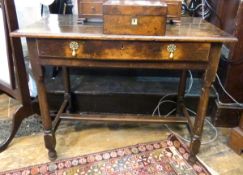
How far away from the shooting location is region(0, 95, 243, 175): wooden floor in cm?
138

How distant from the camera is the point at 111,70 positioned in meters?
1.84

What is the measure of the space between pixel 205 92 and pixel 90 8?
27.8 inches

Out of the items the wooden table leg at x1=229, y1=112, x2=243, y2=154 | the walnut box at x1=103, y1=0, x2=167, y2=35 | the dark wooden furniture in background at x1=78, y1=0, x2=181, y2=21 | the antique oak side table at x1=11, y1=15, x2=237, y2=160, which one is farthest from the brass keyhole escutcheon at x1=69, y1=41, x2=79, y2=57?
A: the wooden table leg at x1=229, y1=112, x2=243, y2=154

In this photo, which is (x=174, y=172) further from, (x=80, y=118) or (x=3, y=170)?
(x=3, y=170)

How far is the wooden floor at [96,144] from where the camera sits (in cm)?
138

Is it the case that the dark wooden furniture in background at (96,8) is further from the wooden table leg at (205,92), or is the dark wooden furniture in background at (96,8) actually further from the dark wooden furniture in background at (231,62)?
the dark wooden furniture in background at (231,62)

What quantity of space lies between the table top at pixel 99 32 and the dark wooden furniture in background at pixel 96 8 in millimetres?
50

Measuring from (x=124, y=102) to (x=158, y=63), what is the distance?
0.64 metres

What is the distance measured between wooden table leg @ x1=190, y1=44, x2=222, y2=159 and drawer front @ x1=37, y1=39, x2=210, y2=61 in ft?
0.11

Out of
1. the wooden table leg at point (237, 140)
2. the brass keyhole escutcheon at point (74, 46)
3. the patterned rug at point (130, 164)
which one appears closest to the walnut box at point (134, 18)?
the brass keyhole escutcheon at point (74, 46)

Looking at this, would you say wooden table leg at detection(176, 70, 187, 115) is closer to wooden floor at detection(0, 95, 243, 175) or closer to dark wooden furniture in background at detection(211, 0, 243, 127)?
wooden floor at detection(0, 95, 243, 175)

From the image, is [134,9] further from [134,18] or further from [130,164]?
[130,164]

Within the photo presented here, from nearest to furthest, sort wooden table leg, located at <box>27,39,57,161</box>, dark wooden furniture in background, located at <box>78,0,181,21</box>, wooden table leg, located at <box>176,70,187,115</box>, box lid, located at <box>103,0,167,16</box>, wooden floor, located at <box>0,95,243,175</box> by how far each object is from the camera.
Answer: box lid, located at <box>103,0,167,16</box> → wooden table leg, located at <box>27,39,57,161</box> → dark wooden furniture in background, located at <box>78,0,181,21</box> → wooden floor, located at <box>0,95,243,175</box> → wooden table leg, located at <box>176,70,187,115</box>

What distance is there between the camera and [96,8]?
1.24 metres
